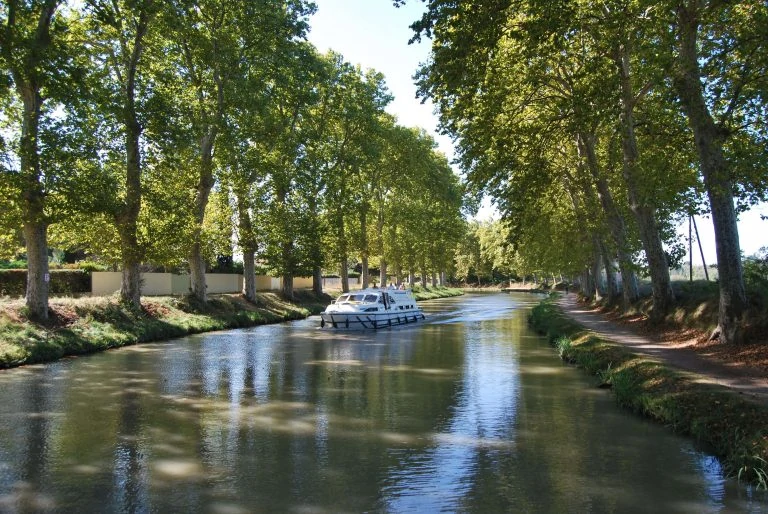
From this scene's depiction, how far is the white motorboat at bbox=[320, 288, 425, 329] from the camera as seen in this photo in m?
34.0

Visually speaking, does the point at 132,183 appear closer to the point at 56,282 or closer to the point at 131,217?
the point at 131,217

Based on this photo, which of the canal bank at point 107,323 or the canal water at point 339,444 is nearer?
the canal water at point 339,444

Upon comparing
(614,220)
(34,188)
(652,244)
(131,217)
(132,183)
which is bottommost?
(652,244)

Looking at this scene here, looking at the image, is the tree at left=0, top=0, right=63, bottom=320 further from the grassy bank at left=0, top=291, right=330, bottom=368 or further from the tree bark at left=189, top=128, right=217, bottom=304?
the tree bark at left=189, top=128, right=217, bottom=304

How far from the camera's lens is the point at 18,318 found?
22078 mm

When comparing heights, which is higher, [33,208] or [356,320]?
[33,208]

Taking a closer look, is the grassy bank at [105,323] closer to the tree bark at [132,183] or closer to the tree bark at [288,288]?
the tree bark at [132,183]

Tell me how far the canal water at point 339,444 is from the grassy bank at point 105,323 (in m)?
2.03

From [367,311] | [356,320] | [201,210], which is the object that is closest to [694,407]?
[356,320]

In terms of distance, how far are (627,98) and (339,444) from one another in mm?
17183

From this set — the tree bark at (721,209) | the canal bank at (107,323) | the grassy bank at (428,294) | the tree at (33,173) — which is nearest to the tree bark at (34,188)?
the tree at (33,173)

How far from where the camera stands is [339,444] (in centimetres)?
988

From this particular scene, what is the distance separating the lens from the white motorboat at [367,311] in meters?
34.0

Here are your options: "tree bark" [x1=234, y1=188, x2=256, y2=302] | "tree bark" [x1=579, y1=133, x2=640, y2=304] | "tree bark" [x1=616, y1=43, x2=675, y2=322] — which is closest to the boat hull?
"tree bark" [x1=234, y1=188, x2=256, y2=302]
